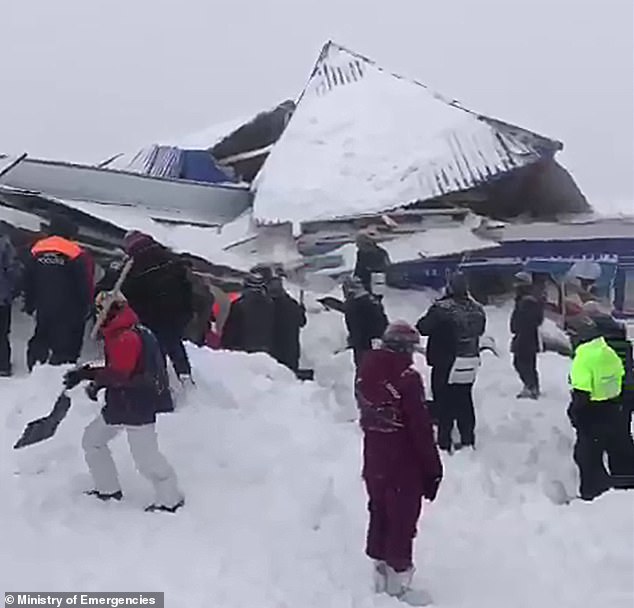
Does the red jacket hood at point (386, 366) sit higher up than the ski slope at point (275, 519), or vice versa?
the red jacket hood at point (386, 366)

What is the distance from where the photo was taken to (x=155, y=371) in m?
6.52

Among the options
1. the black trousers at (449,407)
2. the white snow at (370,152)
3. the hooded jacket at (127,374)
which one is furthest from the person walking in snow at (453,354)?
the white snow at (370,152)

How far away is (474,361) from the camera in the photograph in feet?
29.1

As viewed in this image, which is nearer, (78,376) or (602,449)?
(78,376)

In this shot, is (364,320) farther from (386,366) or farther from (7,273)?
(386,366)

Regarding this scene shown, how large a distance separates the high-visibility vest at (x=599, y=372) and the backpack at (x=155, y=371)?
3.03m

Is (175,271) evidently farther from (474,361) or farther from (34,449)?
(474,361)

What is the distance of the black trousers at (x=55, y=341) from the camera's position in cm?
949

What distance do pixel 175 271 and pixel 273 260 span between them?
7139mm

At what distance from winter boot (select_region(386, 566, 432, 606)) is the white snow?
33.8ft

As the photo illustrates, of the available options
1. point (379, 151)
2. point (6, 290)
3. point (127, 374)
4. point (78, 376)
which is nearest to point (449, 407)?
point (127, 374)

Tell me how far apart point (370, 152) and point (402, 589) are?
1190 centimetres

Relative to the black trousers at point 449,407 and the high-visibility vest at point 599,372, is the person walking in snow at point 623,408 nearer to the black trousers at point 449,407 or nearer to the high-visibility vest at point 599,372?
the high-visibility vest at point 599,372

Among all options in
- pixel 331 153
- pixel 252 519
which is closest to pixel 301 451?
pixel 252 519
